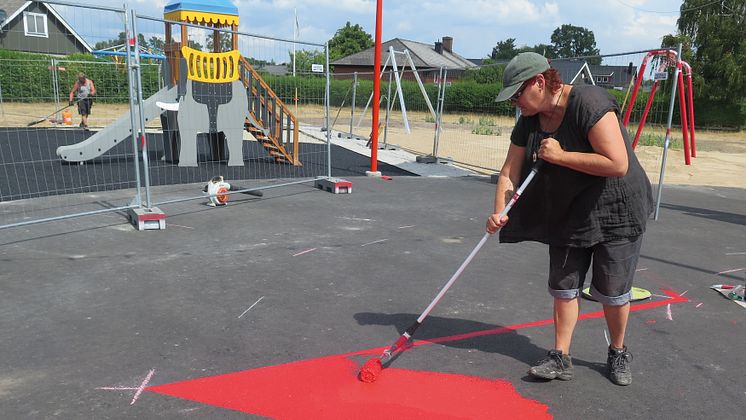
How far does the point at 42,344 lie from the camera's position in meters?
3.41

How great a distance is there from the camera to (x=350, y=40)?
74.9m

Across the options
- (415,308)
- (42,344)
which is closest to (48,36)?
(42,344)

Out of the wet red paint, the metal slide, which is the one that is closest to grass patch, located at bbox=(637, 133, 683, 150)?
the metal slide

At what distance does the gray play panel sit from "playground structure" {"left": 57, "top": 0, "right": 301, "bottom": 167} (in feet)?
13.4

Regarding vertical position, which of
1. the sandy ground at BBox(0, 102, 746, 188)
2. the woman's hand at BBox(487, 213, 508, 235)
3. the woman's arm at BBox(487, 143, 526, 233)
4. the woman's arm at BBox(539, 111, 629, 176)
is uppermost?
the woman's arm at BBox(539, 111, 629, 176)

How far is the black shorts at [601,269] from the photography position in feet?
9.56

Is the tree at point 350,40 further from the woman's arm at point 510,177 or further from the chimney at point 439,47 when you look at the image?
the woman's arm at point 510,177

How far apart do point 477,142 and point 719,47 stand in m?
21.3

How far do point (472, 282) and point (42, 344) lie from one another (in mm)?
Answer: 3318

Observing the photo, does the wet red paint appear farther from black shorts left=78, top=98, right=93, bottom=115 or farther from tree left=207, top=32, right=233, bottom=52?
black shorts left=78, top=98, right=93, bottom=115

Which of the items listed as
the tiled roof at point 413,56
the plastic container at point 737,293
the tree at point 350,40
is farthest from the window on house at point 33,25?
the tree at point 350,40

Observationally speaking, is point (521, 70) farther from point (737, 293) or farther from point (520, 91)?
point (737, 293)

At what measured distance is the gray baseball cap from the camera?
9.02 feet

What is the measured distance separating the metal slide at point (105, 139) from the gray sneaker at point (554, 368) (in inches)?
376
